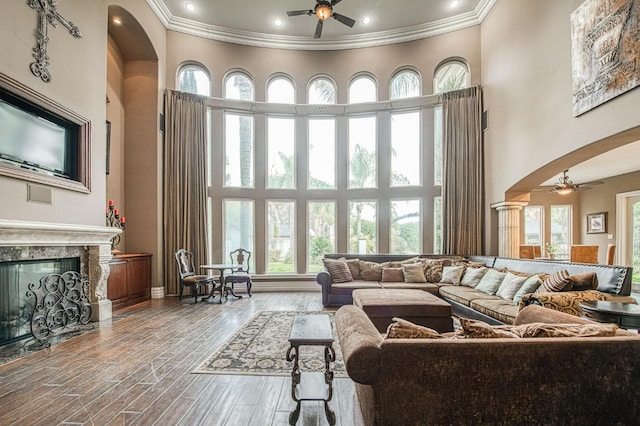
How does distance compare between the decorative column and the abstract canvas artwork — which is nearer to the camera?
the abstract canvas artwork

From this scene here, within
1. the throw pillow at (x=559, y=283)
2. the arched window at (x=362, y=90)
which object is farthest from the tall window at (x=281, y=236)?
the throw pillow at (x=559, y=283)

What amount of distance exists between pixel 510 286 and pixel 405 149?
4.24 meters

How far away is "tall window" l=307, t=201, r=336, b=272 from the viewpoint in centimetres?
790

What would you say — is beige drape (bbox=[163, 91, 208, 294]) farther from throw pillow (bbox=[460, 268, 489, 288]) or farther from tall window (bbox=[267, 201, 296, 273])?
throw pillow (bbox=[460, 268, 489, 288])

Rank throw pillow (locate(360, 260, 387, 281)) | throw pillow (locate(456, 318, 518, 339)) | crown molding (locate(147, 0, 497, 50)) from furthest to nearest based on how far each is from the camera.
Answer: crown molding (locate(147, 0, 497, 50)), throw pillow (locate(360, 260, 387, 281)), throw pillow (locate(456, 318, 518, 339))

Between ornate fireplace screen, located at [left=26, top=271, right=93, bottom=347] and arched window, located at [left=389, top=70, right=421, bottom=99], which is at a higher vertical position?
arched window, located at [left=389, top=70, right=421, bottom=99]

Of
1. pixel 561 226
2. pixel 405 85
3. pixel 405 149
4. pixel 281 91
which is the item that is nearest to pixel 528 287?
pixel 405 149

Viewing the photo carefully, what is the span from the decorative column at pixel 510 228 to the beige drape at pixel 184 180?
5.98m

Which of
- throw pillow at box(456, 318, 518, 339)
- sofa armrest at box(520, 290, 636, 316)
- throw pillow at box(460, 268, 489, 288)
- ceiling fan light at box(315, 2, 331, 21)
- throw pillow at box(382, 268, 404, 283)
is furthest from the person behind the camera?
throw pillow at box(382, 268, 404, 283)

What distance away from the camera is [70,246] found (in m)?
4.49

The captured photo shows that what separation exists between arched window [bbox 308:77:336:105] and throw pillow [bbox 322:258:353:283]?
4034 millimetres

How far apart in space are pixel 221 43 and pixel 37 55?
173 inches

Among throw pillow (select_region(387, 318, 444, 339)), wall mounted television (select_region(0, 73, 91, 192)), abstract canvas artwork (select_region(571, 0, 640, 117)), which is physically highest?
abstract canvas artwork (select_region(571, 0, 640, 117))

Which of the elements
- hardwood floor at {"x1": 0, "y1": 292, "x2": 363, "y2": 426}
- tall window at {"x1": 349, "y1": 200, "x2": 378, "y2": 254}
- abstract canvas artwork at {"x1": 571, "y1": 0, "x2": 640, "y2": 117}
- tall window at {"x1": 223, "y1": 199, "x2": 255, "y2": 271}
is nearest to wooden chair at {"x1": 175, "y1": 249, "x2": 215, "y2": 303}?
tall window at {"x1": 223, "y1": 199, "x2": 255, "y2": 271}
